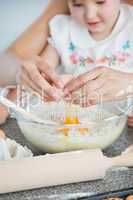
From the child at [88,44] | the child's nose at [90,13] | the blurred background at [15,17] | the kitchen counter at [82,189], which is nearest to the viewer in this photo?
the kitchen counter at [82,189]

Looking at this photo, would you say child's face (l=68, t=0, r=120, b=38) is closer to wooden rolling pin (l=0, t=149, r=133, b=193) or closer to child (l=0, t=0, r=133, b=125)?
child (l=0, t=0, r=133, b=125)

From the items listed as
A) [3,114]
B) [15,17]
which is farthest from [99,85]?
[15,17]

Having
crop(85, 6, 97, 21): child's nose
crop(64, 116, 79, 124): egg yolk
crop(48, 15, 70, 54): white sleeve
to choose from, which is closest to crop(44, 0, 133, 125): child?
crop(48, 15, 70, 54): white sleeve

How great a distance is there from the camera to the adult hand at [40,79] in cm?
102

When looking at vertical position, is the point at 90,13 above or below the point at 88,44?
above

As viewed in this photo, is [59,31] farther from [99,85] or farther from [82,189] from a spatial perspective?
[82,189]

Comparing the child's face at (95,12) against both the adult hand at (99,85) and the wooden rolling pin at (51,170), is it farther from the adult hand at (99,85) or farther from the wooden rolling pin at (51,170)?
the wooden rolling pin at (51,170)

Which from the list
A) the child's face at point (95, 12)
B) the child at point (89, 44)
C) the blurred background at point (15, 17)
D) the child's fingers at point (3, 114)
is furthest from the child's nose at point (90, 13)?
the blurred background at point (15, 17)

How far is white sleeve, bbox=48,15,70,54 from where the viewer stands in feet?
5.17

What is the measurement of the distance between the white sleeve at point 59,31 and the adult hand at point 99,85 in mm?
444

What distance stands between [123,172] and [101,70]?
0.32m

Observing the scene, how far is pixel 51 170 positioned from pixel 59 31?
0.92m

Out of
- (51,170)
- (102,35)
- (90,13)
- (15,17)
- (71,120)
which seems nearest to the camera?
(51,170)

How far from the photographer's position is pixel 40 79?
3.49ft
